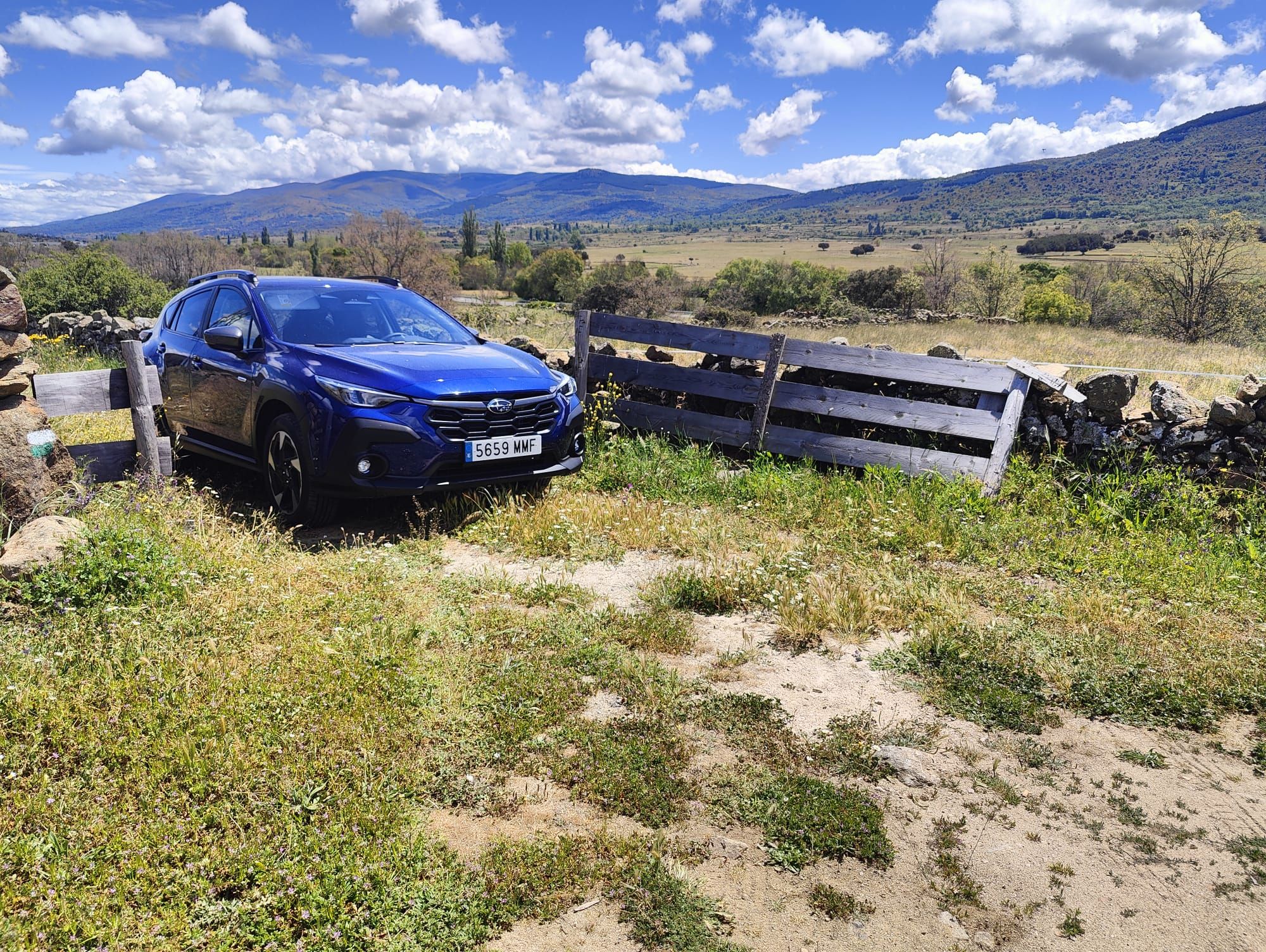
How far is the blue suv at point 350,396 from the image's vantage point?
5523 millimetres

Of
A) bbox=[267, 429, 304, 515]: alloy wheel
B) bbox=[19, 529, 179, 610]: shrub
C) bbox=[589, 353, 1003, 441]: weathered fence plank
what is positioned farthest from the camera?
bbox=[589, 353, 1003, 441]: weathered fence plank

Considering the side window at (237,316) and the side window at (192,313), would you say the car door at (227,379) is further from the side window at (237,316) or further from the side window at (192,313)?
the side window at (192,313)

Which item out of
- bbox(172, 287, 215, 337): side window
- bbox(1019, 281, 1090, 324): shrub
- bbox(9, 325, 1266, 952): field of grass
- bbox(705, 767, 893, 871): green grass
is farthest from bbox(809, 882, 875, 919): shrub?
bbox(1019, 281, 1090, 324): shrub

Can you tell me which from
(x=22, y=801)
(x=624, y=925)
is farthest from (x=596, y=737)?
(x=22, y=801)

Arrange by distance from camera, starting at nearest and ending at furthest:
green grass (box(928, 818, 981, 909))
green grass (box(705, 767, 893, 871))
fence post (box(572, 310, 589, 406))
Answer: green grass (box(928, 818, 981, 909))
green grass (box(705, 767, 893, 871))
fence post (box(572, 310, 589, 406))

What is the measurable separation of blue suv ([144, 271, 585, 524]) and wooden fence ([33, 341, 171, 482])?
554 millimetres

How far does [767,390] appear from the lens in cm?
796

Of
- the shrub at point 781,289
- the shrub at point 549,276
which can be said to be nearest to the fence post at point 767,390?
the shrub at point 781,289

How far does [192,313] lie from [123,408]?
2127mm

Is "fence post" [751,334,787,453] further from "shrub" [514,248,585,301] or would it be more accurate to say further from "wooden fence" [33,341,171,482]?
"shrub" [514,248,585,301]

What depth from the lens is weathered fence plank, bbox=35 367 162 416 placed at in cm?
529

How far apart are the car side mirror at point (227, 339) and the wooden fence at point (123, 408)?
476 millimetres

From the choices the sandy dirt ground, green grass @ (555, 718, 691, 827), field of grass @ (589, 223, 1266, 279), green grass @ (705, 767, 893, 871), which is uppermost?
field of grass @ (589, 223, 1266, 279)

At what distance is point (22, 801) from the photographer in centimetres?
275
